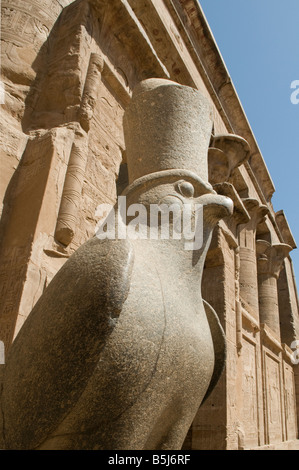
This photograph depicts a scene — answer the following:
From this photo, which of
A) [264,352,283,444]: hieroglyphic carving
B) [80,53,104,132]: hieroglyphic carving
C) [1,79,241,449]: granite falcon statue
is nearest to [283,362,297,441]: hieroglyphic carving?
[264,352,283,444]: hieroglyphic carving

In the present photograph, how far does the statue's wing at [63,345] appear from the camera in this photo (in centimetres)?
116

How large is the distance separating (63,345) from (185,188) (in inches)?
33.5

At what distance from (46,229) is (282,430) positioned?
755 cm

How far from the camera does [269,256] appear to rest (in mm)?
10570

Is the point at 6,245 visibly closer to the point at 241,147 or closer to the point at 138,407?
the point at 138,407

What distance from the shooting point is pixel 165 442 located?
1437 mm

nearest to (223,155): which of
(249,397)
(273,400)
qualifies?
(249,397)

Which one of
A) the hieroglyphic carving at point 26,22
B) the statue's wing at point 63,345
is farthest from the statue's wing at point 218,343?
the hieroglyphic carving at point 26,22

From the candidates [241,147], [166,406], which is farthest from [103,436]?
[241,147]

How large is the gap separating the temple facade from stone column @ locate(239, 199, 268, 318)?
1115mm

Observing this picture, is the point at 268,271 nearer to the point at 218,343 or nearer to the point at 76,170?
the point at 76,170

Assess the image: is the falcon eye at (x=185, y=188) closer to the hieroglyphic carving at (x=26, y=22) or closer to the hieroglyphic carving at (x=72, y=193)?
the hieroglyphic carving at (x=72, y=193)

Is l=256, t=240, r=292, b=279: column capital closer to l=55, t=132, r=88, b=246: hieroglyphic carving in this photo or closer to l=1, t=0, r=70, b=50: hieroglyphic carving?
l=1, t=0, r=70, b=50: hieroglyphic carving

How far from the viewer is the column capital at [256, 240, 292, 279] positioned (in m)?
10.4
